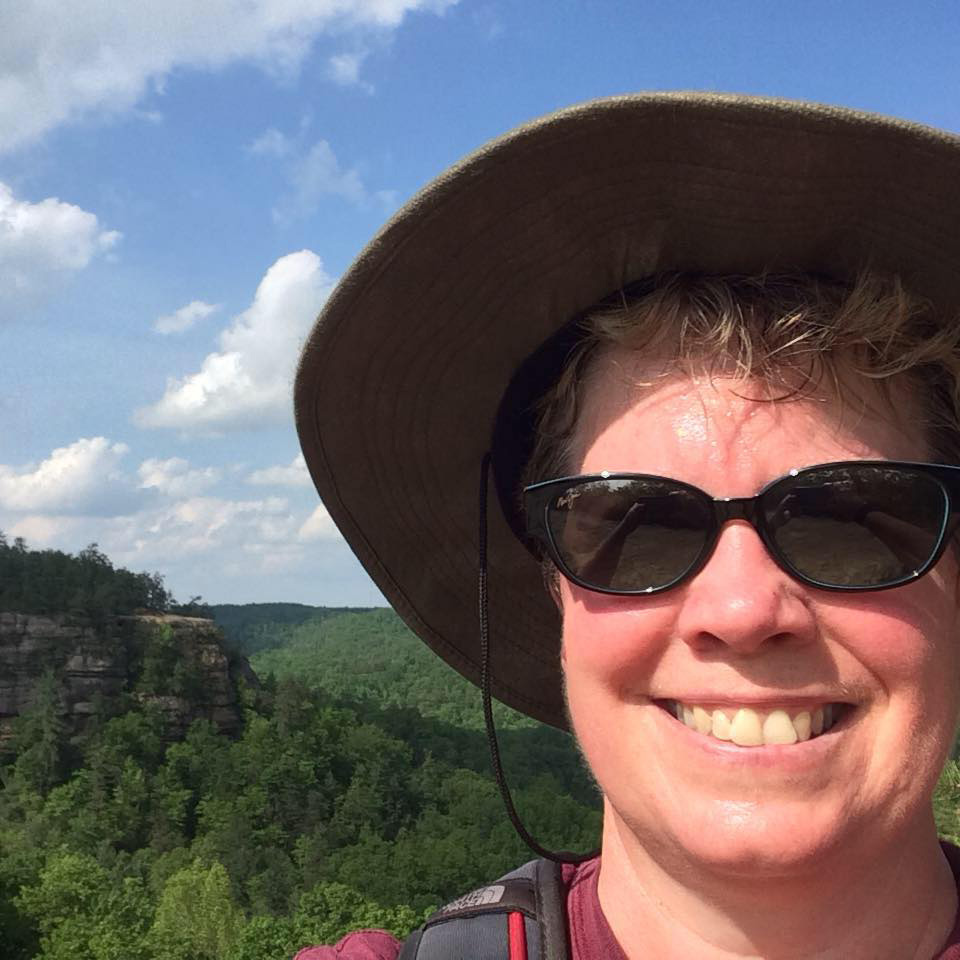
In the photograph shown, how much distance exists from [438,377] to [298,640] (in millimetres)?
114680

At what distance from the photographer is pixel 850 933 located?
3.71ft

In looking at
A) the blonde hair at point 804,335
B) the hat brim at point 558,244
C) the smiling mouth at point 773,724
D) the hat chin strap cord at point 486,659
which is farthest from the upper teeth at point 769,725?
the hat brim at point 558,244

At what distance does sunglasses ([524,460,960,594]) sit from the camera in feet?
3.55

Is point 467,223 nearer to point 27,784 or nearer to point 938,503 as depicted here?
point 938,503

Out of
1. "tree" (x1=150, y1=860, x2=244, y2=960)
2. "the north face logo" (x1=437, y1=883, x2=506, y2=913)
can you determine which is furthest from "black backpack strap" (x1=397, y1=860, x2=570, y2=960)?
"tree" (x1=150, y1=860, x2=244, y2=960)

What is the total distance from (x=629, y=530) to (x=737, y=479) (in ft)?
0.49

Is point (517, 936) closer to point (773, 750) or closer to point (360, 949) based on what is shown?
point (360, 949)

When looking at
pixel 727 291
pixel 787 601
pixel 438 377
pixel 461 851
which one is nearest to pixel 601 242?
pixel 727 291

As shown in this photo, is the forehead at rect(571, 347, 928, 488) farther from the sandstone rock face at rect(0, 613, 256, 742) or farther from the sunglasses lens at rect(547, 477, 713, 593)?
the sandstone rock face at rect(0, 613, 256, 742)

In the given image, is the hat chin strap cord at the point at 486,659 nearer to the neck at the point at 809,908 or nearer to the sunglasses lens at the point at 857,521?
the neck at the point at 809,908

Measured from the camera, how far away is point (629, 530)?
3.83 ft

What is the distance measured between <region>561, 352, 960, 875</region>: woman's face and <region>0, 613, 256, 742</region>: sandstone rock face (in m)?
60.5

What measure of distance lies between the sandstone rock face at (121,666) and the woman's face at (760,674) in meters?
60.5

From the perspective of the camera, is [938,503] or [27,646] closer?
[938,503]
